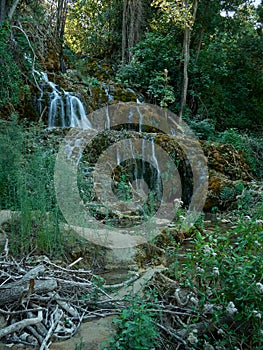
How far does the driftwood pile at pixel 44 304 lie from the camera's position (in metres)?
1.98

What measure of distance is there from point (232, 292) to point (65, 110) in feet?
24.6

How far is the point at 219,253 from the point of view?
227cm

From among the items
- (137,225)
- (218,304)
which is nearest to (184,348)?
(218,304)

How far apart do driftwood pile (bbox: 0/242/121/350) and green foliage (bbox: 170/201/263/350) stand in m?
0.56

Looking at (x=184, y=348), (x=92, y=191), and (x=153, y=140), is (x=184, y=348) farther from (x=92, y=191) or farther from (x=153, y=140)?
(x=153, y=140)

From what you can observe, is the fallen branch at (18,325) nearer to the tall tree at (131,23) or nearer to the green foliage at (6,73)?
the green foliage at (6,73)

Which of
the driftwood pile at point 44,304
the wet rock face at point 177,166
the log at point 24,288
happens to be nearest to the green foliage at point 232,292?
the driftwood pile at point 44,304

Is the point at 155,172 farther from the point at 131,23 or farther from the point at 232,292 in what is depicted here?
the point at 131,23

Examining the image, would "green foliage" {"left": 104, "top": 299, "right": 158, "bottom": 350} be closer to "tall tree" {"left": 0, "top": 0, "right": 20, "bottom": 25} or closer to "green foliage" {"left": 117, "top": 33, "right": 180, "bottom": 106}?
"tall tree" {"left": 0, "top": 0, "right": 20, "bottom": 25}

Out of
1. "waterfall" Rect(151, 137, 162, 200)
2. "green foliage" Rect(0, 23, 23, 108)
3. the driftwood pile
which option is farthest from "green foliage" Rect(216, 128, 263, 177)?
the driftwood pile

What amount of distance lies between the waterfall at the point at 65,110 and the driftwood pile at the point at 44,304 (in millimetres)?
6469

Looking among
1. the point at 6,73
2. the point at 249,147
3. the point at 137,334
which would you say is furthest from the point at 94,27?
the point at 137,334

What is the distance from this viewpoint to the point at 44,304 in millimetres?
2215

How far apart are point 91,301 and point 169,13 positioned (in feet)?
36.4
